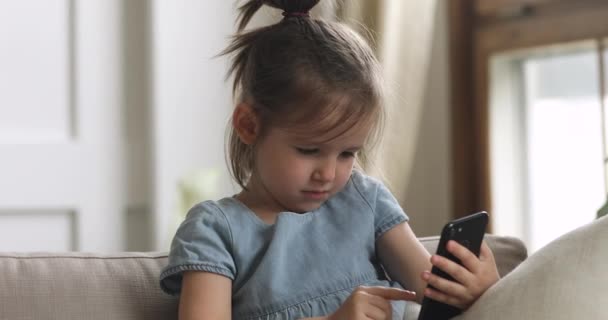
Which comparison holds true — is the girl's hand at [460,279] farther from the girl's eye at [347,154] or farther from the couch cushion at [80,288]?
the couch cushion at [80,288]

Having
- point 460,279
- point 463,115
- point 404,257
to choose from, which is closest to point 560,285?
point 460,279

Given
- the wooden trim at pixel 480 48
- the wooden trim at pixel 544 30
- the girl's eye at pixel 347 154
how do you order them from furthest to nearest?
the wooden trim at pixel 480 48 < the wooden trim at pixel 544 30 < the girl's eye at pixel 347 154

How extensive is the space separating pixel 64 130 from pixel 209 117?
17.7 inches

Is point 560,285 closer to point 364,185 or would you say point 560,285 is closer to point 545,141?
point 364,185

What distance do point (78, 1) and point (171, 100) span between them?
405 mm

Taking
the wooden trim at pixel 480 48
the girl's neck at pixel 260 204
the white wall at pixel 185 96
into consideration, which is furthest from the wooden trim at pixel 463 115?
the girl's neck at pixel 260 204

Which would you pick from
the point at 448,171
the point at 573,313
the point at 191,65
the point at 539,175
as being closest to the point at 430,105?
the point at 448,171

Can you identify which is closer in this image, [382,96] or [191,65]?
[382,96]

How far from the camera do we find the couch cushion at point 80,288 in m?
1.16

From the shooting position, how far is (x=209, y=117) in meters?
3.05

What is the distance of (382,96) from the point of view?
122cm

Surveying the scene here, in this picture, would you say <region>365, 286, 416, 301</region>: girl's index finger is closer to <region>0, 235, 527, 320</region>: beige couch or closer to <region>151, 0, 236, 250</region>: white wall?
<region>0, 235, 527, 320</region>: beige couch

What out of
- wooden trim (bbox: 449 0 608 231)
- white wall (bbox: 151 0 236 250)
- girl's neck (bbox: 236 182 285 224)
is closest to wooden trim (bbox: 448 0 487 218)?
wooden trim (bbox: 449 0 608 231)

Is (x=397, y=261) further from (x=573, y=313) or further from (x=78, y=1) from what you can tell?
(x=78, y=1)
